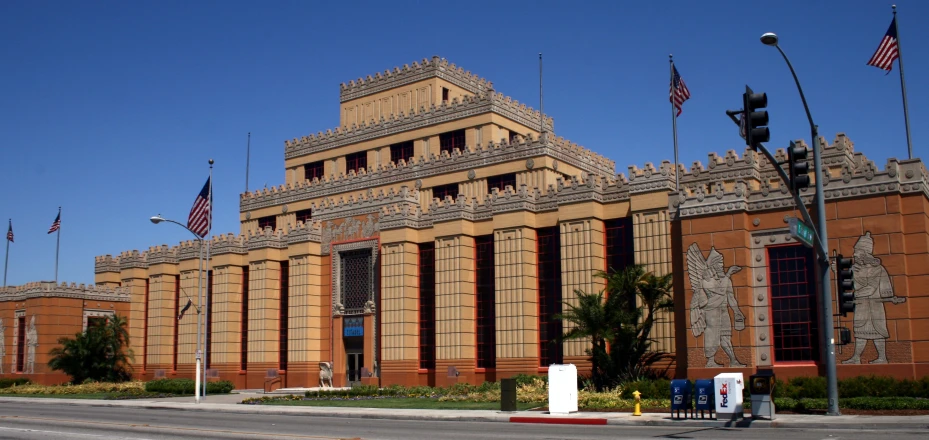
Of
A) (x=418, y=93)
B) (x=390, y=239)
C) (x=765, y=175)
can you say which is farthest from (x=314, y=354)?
(x=765, y=175)

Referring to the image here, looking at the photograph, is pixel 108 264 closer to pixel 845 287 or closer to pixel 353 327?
pixel 353 327

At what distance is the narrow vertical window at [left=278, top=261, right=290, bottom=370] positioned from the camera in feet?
181

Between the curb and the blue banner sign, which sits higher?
the blue banner sign

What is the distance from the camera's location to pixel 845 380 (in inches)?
1142

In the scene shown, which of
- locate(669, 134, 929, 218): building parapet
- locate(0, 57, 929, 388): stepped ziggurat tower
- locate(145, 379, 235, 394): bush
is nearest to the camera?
locate(669, 134, 929, 218): building parapet

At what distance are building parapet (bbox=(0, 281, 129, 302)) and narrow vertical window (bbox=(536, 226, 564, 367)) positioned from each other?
121 ft

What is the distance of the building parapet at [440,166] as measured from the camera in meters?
51.3

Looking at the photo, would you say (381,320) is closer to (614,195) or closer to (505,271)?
(505,271)

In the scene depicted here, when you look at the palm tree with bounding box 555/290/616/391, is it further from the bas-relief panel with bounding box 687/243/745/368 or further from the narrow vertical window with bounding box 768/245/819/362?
the narrow vertical window with bounding box 768/245/819/362

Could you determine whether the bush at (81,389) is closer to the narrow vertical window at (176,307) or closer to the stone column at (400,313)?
the narrow vertical window at (176,307)

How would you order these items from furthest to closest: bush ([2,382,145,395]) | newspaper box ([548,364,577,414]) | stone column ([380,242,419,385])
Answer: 1. bush ([2,382,145,395])
2. stone column ([380,242,419,385])
3. newspaper box ([548,364,577,414])

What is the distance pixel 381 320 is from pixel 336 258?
20.1 feet

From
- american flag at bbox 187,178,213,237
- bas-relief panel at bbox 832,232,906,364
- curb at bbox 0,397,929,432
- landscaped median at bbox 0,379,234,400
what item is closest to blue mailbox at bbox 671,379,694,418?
curb at bbox 0,397,929,432

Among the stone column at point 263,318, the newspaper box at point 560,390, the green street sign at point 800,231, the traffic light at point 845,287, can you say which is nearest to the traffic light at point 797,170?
the green street sign at point 800,231
